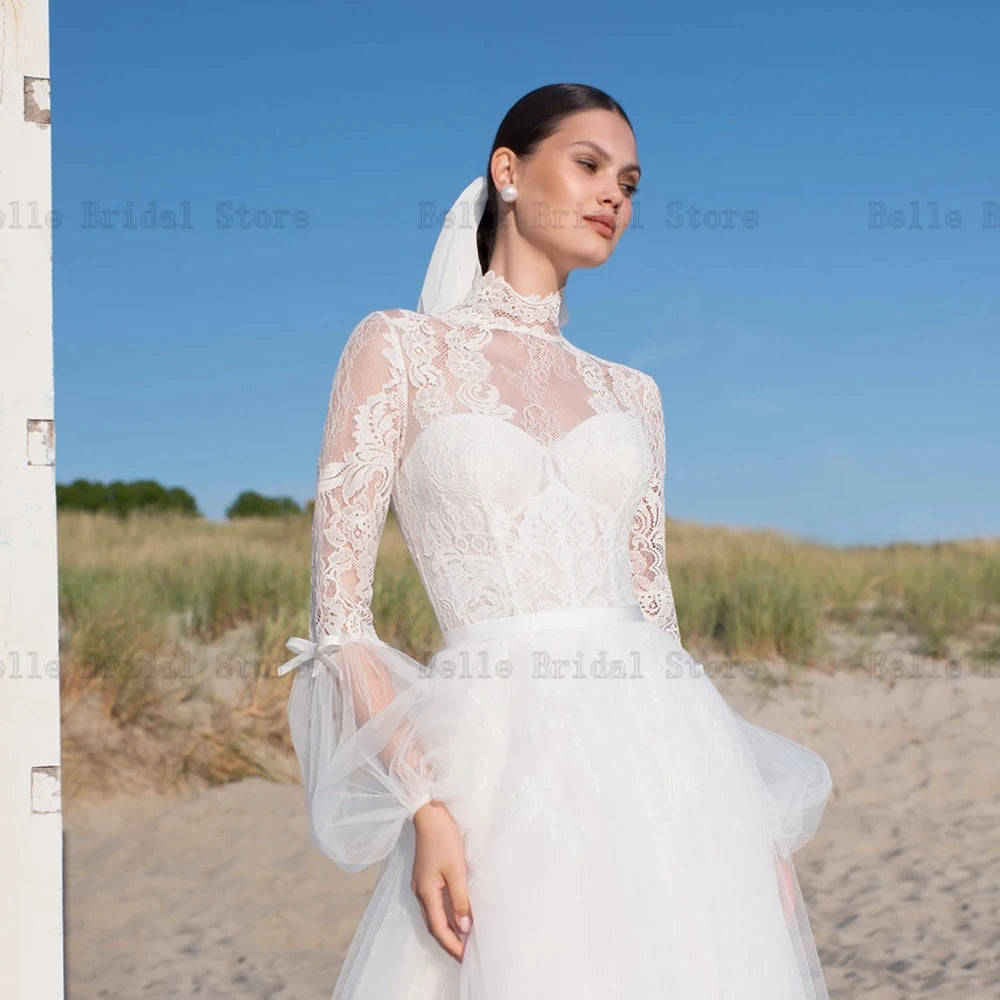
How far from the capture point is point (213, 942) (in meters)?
6.10

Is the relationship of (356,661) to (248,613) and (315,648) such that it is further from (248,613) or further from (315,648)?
(248,613)

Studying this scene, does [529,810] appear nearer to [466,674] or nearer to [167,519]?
[466,674]

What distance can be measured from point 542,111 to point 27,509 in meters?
1.39

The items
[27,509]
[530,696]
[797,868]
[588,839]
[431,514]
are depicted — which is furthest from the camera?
[797,868]

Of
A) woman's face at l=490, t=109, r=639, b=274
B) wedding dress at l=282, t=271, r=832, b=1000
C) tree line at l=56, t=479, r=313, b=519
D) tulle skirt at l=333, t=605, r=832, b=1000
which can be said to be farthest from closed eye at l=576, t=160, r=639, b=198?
tree line at l=56, t=479, r=313, b=519

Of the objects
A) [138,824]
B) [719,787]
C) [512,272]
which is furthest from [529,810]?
[138,824]

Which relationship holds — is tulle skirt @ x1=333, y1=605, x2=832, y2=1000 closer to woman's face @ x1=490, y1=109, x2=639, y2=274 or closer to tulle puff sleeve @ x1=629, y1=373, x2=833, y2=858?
tulle puff sleeve @ x1=629, y1=373, x2=833, y2=858

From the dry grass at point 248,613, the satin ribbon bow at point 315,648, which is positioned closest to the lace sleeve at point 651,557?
the satin ribbon bow at point 315,648

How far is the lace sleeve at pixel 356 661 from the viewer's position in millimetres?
2135

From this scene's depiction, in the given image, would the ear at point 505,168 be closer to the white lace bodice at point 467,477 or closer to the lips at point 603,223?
the lips at point 603,223

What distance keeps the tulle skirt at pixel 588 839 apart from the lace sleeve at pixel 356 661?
0.07m

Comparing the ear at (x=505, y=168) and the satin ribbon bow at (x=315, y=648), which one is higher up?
the ear at (x=505, y=168)

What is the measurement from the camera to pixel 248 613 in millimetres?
10164

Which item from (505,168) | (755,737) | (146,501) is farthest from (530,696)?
(146,501)
